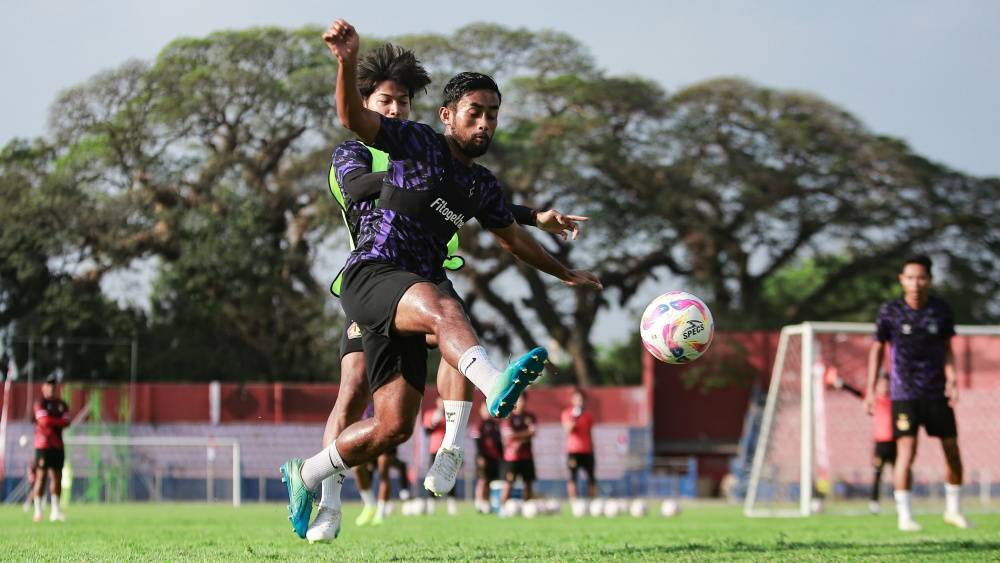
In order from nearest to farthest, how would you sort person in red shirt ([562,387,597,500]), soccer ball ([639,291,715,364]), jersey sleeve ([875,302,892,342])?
soccer ball ([639,291,715,364])
jersey sleeve ([875,302,892,342])
person in red shirt ([562,387,597,500])

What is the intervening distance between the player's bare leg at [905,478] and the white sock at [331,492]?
5.44m

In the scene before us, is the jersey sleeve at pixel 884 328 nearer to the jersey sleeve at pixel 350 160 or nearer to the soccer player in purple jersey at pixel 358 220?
the soccer player in purple jersey at pixel 358 220

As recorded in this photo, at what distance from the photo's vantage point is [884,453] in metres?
17.2

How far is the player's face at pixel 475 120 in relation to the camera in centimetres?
594

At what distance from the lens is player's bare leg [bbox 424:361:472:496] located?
5820mm

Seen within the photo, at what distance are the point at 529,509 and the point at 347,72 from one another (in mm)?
12511

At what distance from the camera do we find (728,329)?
4181 cm

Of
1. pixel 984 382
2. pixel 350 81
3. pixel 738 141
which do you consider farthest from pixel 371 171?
pixel 738 141

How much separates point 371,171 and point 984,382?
27.2 m

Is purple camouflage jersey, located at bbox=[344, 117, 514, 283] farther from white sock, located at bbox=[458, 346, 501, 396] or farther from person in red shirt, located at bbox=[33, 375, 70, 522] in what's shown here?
person in red shirt, located at bbox=[33, 375, 70, 522]

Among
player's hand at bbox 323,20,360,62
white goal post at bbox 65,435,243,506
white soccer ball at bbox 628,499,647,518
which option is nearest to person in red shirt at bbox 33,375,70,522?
white soccer ball at bbox 628,499,647,518

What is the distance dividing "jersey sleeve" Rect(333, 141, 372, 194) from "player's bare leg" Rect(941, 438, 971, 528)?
5.82 metres

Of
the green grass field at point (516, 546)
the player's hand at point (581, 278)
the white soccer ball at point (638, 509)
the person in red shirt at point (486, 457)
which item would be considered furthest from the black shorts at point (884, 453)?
the player's hand at point (581, 278)

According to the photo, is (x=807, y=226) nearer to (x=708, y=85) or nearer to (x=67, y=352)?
(x=708, y=85)
